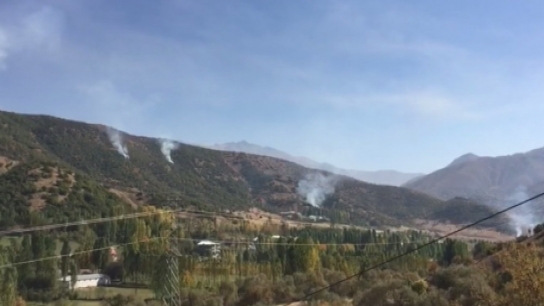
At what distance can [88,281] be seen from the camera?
64562mm

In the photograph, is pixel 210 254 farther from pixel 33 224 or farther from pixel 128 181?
pixel 128 181

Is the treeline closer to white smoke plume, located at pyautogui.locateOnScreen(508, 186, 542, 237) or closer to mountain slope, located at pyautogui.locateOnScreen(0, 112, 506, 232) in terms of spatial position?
mountain slope, located at pyautogui.locateOnScreen(0, 112, 506, 232)

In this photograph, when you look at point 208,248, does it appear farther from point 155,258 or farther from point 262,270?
point 262,270

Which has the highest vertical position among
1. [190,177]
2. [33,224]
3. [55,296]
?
[190,177]

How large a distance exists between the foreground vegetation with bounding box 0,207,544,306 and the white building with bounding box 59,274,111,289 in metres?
1.28

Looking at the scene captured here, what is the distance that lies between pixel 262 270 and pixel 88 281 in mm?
21115

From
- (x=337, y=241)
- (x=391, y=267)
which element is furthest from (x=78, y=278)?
(x=337, y=241)

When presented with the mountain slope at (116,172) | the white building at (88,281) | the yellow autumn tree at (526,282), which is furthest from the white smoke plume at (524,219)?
the yellow autumn tree at (526,282)

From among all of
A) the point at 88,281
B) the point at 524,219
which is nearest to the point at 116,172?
the point at 88,281

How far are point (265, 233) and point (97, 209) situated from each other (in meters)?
34.4

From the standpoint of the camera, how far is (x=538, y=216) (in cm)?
18188

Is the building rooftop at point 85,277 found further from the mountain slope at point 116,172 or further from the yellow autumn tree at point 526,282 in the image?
the yellow autumn tree at point 526,282

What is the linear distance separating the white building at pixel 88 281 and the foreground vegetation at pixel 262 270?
50.3 inches

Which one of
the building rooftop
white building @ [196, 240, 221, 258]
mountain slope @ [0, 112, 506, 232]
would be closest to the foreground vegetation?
white building @ [196, 240, 221, 258]
